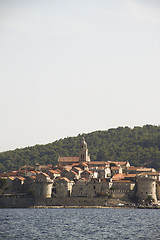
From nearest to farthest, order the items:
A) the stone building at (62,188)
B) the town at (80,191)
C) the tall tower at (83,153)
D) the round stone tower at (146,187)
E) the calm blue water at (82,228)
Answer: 1. the calm blue water at (82,228)
2. the town at (80,191)
3. the round stone tower at (146,187)
4. the stone building at (62,188)
5. the tall tower at (83,153)

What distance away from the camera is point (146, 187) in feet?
351

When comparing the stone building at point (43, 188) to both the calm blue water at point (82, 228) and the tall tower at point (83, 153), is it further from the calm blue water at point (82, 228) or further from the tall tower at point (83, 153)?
the tall tower at point (83, 153)

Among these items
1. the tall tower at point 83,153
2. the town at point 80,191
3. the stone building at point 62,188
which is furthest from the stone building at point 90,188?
the tall tower at point 83,153

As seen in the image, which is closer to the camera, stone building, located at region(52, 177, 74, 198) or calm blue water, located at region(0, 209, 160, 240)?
calm blue water, located at region(0, 209, 160, 240)

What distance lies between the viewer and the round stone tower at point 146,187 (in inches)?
4198

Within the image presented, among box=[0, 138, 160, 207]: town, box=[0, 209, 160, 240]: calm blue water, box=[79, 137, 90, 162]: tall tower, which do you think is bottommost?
box=[0, 209, 160, 240]: calm blue water

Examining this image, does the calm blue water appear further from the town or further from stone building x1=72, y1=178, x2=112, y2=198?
stone building x1=72, y1=178, x2=112, y2=198

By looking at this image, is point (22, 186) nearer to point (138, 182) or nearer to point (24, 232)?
point (138, 182)

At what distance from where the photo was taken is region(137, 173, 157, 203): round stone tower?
107m

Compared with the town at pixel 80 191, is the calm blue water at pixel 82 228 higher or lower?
lower

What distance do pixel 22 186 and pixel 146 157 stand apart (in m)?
55.6

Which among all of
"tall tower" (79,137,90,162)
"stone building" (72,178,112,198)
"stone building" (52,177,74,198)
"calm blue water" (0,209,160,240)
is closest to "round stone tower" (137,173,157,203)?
"stone building" (72,178,112,198)

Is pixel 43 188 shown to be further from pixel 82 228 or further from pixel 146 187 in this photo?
pixel 82 228

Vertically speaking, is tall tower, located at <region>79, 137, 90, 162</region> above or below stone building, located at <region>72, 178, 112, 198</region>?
above
